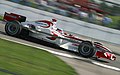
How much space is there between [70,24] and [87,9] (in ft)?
8.36

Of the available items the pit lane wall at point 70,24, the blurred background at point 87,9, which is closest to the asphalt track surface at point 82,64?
the pit lane wall at point 70,24

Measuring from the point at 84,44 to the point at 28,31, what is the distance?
7.11 feet

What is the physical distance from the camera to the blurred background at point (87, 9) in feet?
63.6

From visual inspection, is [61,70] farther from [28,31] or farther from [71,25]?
[71,25]

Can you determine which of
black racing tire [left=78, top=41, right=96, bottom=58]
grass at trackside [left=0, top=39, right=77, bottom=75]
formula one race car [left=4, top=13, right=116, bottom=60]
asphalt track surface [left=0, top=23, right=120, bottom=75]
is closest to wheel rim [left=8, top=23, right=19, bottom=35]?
formula one race car [left=4, top=13, right=116, bottom=60]

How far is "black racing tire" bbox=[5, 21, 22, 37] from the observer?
40.2ft

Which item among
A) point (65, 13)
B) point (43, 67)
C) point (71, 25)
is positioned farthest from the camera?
point (65, 13)

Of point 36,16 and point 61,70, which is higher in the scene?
point 36,16

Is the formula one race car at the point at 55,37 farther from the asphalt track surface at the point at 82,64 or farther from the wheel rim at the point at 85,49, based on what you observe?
the asphalt track surface at the point at 82,64

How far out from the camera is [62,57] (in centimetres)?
1102

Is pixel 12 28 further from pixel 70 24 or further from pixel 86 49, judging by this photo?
pixel 70 24

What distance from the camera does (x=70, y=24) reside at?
18312 millimetres

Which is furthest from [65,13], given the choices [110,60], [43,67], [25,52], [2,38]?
[43,67]

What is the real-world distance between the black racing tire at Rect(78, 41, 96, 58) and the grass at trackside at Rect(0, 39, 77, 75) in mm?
1863
